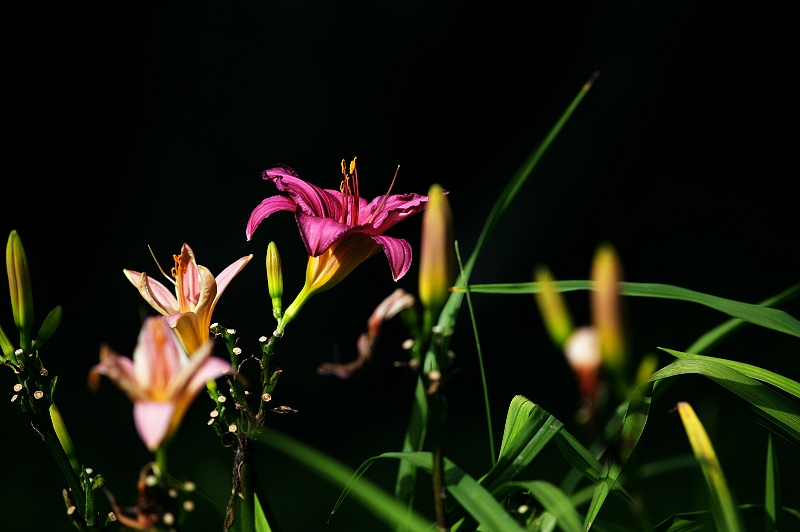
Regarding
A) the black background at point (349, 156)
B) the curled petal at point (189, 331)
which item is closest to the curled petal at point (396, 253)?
the curled petal at point (189, 331)

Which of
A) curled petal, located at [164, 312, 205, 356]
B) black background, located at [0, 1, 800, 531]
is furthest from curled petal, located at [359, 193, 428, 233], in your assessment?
black background, located at [0, 1, 800, 531]

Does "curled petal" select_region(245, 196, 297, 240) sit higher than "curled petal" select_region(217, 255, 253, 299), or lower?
higher

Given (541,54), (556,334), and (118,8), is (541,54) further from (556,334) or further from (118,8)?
(556,334)

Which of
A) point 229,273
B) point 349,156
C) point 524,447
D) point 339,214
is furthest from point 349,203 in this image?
point 349,156

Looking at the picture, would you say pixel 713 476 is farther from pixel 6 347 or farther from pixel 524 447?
pixel 6 347

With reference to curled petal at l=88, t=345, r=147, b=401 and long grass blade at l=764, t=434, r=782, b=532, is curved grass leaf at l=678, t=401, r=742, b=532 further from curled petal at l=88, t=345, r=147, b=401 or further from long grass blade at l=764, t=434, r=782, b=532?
curled petal at l=88, t=345, r=147, b=401

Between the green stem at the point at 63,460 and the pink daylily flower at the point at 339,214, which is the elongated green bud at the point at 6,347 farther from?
the pink daylily flower at the point at 339,214
